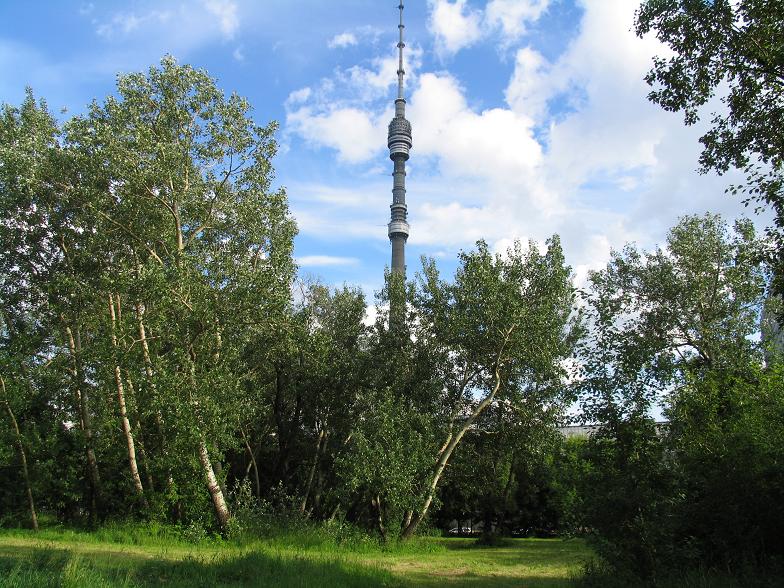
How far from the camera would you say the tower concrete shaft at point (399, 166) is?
8888cm

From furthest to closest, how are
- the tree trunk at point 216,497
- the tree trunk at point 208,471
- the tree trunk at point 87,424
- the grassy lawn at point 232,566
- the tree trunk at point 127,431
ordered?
the tree trunk at point 87,424 < the tree trunk at point 127,431 < the tree trunk at point 216,497 < the tree trunk at point 208,471 < the grassy lawn at point 232,566

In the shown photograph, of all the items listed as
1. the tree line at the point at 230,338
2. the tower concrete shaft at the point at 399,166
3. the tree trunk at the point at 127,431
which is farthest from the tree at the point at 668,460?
the tower concrete shaft at the point at 399,166

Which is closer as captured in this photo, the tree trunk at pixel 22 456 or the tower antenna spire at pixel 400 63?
the tree trunk at pixel 22 456

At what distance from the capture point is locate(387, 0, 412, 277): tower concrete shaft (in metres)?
88.9

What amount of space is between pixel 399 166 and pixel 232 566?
88763 millimetres

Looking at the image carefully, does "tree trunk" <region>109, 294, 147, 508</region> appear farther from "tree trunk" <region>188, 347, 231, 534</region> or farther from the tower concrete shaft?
the tower concrete shaft

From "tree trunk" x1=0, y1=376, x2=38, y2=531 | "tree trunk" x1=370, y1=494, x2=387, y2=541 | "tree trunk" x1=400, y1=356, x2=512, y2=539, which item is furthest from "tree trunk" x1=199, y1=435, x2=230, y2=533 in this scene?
"tree trunk" x1=400, y1=356, x2=512, y2=539

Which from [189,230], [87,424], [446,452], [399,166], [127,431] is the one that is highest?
[399,166]

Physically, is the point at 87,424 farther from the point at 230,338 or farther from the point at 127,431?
the point at 230,338

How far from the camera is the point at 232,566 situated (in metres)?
12.0

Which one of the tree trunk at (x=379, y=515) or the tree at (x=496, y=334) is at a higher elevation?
the tree at (x=496, y=334)

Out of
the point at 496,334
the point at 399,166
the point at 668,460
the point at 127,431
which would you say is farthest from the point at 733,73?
the point at 399,166

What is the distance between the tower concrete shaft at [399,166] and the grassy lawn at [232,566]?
224 ft

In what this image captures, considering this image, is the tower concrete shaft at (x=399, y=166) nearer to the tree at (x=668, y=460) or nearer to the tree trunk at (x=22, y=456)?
the tree trunk at (x=22, y=456)
